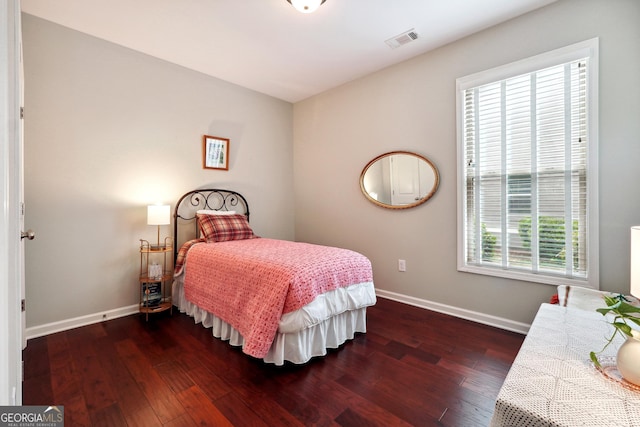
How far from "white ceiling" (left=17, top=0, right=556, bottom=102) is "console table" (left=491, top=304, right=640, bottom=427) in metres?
2.42

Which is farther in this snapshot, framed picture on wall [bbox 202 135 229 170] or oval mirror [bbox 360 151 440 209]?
framed picture on wall [bbox 202 135 229 170]

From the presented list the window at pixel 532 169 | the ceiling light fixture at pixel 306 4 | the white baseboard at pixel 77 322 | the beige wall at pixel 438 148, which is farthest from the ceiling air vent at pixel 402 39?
the white baseboard at pixel 77 322

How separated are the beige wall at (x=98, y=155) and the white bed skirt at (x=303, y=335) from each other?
96cm

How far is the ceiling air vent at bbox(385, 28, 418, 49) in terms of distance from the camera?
257 cm

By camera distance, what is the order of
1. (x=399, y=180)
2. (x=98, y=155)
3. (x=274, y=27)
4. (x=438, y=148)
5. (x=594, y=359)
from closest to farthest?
(x=594, y=359) < (x=274, y=27) < (x=98, y=155) < (x=438, y=148) < (x=399, y=180)

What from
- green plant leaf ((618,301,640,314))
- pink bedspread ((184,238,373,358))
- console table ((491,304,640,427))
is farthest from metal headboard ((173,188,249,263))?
green plant leaf ((618,301,640,314))

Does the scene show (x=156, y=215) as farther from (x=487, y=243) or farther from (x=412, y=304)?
(x=487, y=243)

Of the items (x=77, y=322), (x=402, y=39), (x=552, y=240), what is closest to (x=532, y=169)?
(x=552, y=240)

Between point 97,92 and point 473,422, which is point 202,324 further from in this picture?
point 97,92

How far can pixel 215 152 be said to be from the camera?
11.3 feet

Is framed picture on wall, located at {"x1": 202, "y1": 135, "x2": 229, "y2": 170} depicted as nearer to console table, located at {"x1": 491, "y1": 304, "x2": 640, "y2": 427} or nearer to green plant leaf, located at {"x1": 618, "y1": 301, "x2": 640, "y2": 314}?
console table, located at {"x1": 491, "y1": 304, "x2": 640, "y2": 427}

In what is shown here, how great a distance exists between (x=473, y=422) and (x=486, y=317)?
1379 millimetres

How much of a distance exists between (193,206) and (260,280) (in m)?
1.82

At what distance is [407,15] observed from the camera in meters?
2.33
